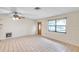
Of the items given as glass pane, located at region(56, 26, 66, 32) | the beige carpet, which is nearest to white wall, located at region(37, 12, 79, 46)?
glass pane, located at region(56, 26, 66, 32)

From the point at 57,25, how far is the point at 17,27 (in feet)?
14.5

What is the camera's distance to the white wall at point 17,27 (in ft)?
27.8

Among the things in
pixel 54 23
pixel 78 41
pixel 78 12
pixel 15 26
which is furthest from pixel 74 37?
pixel 15 26

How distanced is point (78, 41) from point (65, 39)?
120 cm

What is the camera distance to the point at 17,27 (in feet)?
33.4

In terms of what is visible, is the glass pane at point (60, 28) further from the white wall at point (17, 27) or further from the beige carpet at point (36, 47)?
the white wall at point (17, 27)

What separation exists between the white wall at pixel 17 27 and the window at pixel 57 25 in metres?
3.38

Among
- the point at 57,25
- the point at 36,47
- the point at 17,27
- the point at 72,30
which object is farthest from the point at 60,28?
the point at 17,27

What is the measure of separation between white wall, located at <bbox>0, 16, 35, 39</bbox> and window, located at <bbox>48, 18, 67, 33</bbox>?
11.1ft

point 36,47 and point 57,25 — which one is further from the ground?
point 57,25

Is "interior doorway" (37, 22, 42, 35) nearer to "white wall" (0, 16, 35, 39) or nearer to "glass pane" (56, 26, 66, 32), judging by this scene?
"white wall" (0, 16, 35, 39)

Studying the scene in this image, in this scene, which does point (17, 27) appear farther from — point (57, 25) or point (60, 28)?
point (60, 28)

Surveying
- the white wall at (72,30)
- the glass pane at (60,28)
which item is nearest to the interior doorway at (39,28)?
the glass pane at (60,28)
